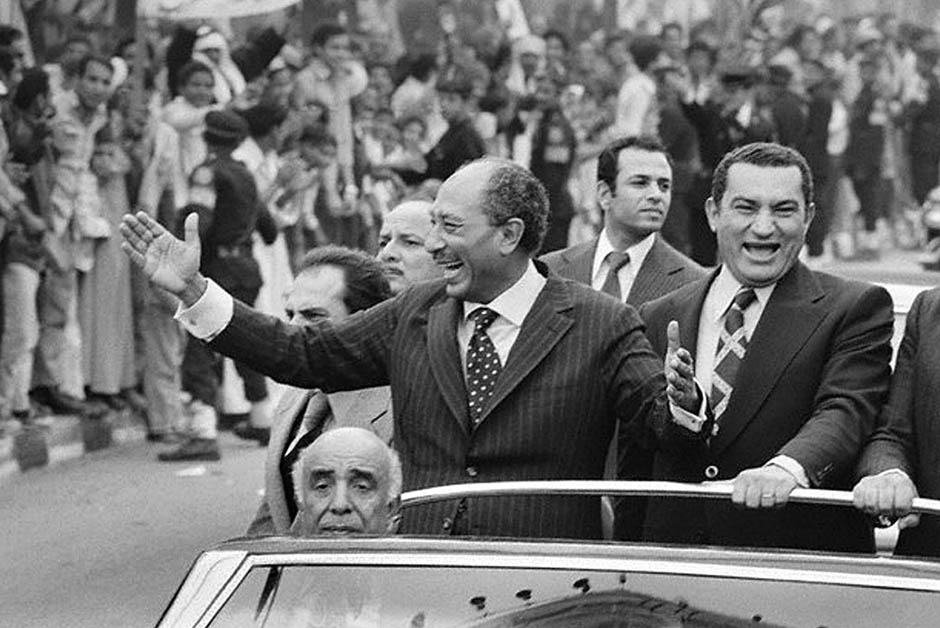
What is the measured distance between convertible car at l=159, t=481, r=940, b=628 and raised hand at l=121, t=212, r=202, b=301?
5.01 ft

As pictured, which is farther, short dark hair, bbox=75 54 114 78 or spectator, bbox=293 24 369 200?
spectator, bbox=293 24 369 200

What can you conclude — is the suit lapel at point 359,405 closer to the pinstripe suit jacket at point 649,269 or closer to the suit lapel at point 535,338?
the suit lapel at point 535,338

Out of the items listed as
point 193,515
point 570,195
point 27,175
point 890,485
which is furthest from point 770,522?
point 570,195

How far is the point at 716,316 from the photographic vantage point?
19.1 feet

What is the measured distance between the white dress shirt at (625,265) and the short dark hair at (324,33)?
427 inches

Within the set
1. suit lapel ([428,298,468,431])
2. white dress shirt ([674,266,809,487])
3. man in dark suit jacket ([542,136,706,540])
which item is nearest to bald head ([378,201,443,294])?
man in dark suit jacket ([542,136,706,540])

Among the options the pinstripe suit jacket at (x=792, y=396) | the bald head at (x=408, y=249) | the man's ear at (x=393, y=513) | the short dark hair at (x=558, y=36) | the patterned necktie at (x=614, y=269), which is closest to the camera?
the man's ear at (x=393, y=513)

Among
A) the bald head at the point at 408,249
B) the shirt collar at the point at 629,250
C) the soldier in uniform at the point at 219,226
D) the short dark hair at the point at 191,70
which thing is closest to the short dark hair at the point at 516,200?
the bald head at the point at 408,249

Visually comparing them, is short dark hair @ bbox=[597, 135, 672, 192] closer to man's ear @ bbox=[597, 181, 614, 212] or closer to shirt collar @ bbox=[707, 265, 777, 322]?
man's ear @ bbox=[597, 181, 614, 212]

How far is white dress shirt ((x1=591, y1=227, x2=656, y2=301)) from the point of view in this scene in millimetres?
8945

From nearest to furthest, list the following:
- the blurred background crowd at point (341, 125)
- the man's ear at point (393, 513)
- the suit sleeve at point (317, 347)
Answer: the man's ear at point (393, 513)
the suit sleeve at point (317, 347)
the blurred background crowd at point (341, 125)

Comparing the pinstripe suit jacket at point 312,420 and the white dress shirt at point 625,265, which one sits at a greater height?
the white dress shirt at point 625,265

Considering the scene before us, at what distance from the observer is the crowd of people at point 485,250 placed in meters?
5.70

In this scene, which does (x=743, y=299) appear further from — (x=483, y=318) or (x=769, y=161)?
(x=483, y=318)
